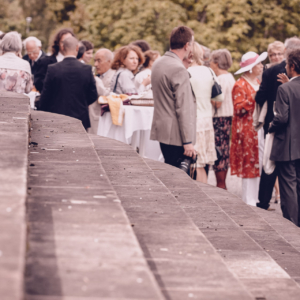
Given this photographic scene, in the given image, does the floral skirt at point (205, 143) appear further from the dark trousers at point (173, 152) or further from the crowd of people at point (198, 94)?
the dark trousers at point (173, 152)

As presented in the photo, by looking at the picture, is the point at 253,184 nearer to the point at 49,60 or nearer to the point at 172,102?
the point at 172,102

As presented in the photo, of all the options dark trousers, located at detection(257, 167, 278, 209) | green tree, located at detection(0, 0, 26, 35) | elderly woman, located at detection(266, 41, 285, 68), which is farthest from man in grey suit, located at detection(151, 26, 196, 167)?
green tree, located at detection(0, 0, 26, 35)

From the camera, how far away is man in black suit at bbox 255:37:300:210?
692 cm

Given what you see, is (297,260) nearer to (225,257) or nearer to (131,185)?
(225,257)

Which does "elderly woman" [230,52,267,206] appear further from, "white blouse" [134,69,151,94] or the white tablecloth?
"white blouse" [134,69,151,94]

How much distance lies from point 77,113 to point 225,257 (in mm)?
4479

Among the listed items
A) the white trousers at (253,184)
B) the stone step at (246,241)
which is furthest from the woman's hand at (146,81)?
the stone step at (246,241)

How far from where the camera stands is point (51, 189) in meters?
2.64

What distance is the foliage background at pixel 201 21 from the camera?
26.1 metres

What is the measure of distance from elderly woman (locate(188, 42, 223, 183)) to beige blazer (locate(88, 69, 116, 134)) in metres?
1.77

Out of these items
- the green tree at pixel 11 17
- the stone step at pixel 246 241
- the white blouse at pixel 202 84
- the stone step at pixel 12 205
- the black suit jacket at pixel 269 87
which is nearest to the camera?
the stone step at pixel 12 205

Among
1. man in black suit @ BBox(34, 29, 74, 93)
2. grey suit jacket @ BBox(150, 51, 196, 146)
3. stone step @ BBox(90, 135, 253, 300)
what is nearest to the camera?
stone step @ BBox(90, 135, 253, 300)

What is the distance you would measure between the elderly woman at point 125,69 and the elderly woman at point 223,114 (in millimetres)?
1218

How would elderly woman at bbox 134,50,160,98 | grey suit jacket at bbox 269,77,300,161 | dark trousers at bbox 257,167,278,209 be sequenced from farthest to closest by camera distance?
elderly woman at bbox 134,50,160,98, dark trousers at bbox 257,167,278,209, grey suit jacket at bbox 269,77,300,161
